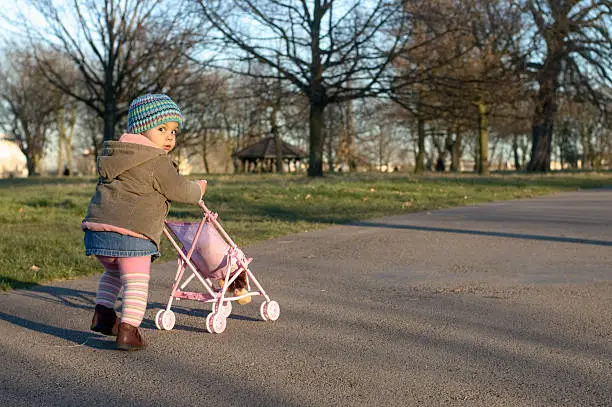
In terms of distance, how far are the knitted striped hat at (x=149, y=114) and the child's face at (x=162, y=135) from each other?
3 centimetres

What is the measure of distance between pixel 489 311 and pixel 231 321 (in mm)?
1858

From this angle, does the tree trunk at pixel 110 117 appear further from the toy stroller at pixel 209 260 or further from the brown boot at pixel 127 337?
the brown boot at pixel 127 337

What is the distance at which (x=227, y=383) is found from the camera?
358 cm

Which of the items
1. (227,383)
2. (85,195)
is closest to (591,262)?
(227,383)

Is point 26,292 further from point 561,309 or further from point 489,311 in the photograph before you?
point 561,309

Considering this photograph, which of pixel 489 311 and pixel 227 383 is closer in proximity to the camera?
pixel 227 383

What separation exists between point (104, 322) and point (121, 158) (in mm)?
1030

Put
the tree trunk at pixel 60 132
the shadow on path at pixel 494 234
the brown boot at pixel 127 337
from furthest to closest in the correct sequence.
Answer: the tree trunk at pixel 60 132, the shadow on path at pixel 494 234, the brown boot at pixel 127 337

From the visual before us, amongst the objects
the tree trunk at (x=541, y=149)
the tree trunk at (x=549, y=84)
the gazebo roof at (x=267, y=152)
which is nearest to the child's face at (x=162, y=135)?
the tree trunk at (x=549, y=84)

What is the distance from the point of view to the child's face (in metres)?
4.46

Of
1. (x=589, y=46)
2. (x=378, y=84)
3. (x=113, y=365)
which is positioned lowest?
(x=113, y=365)

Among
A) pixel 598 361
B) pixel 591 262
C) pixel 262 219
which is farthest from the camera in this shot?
pixel 262 219

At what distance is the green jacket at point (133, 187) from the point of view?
4.26 meters

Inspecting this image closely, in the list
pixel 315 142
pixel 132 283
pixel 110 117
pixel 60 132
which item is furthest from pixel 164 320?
pixel 60 132
